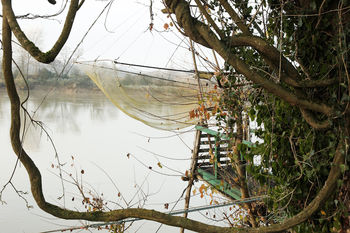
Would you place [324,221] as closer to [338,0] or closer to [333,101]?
[333,101]

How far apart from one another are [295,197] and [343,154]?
17.4 inches

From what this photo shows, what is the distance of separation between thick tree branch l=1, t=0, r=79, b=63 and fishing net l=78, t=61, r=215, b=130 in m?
2.06

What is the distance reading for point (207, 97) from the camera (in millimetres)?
2881

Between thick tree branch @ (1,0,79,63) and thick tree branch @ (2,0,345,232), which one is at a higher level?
thick tree branch @ (1,0,79,63)

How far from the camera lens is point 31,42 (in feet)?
4.50

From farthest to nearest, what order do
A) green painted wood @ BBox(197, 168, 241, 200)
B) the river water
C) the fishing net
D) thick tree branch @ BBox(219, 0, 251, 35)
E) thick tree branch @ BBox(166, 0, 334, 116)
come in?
1. the river water
2. the fishing net
3. green painted wood @ BBox(197, 168, 241, 200)
4. thick tree branch @ BBox(219, 0, 251, 35)
5. thick tree branch @ BBox(166, 0, 334, 116)

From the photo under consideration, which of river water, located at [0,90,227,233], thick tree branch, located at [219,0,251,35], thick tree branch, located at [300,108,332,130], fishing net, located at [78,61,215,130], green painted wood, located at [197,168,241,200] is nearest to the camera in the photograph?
thick tree branch, located at [300,108,332,130]

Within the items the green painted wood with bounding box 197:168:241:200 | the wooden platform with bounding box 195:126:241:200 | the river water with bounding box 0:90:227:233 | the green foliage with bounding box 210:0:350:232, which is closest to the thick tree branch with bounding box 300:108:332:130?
the green foliage with bounding box 210:0:350:232

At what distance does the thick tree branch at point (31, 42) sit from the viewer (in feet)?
4.33

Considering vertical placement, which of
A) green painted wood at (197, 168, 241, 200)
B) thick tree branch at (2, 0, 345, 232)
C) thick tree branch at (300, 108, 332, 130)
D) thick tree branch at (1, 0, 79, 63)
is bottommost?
green painted wood at (197, 168, 241, 200)

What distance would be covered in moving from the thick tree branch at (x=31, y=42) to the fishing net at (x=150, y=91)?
206 cm

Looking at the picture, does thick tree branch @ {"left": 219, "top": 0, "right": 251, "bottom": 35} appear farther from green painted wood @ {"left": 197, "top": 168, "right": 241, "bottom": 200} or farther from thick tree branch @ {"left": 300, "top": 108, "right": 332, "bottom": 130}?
green painted wood @ {"left": 197, "top": 168, "right": 241, "bottom": 200}

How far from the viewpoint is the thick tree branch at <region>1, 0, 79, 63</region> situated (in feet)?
4.33

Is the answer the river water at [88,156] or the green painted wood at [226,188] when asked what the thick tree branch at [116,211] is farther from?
the river water at [88,156]
